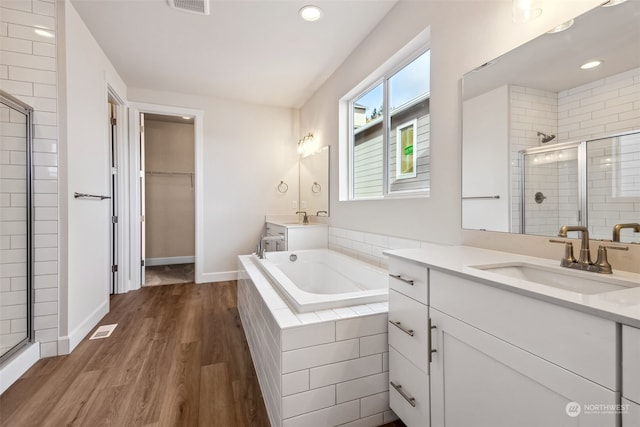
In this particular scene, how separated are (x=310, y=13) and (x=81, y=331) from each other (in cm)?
302

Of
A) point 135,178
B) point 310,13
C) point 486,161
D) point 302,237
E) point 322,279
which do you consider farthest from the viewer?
point 135,178

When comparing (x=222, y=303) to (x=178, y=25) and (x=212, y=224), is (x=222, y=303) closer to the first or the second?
(x=212, y=224)

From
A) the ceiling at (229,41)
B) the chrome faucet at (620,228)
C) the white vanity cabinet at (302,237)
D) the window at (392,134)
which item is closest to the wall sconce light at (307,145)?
the ceiling at (229,41)

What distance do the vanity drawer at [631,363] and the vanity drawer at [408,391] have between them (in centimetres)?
67

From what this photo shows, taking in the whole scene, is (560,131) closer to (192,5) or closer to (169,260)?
Result: (192,5)

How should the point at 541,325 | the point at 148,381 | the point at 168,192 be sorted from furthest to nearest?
the point at 168,192, the point at 148,381, the point at 541,325

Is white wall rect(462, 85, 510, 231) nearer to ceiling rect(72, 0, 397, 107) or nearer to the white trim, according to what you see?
ceiling rect(72, 0, 397, 107)

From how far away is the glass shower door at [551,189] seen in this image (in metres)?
1.10

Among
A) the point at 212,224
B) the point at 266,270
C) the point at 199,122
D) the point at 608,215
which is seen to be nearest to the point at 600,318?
the point at 608,215

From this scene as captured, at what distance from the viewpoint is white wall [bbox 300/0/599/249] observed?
1.36m

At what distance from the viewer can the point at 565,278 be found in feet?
3.33

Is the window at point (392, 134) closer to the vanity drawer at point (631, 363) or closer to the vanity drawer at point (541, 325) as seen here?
the vanity drawer at point (541, 325)

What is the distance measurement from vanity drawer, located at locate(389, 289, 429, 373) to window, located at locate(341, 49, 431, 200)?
99cm

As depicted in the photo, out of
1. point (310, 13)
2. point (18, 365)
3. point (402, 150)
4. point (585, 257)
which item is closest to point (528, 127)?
point (585, 257)
